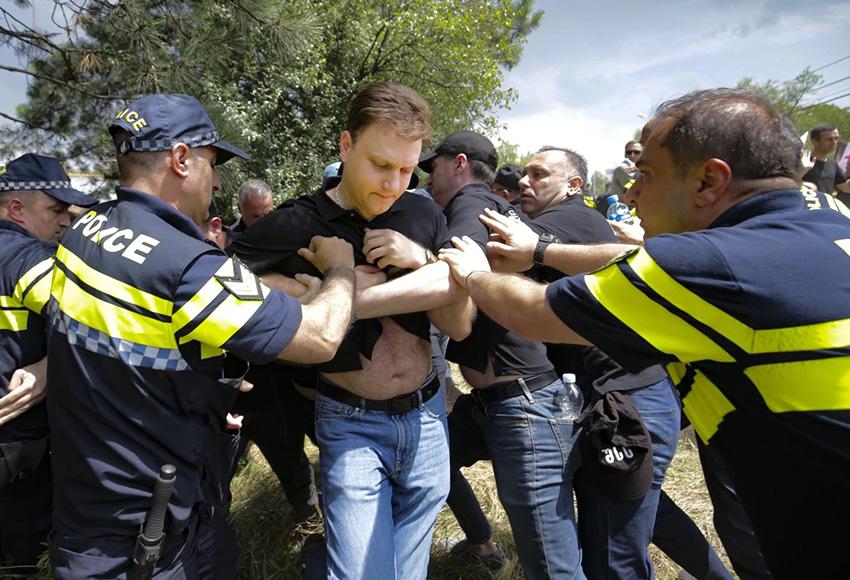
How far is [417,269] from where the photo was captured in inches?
83.5

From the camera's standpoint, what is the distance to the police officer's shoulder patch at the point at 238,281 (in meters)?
1.59

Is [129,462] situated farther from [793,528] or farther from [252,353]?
[793,528]

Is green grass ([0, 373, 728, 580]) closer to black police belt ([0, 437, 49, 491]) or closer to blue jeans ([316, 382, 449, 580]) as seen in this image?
black police belt ([0, 437, 49, 491])

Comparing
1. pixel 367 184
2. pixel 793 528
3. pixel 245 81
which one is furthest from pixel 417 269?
pixel 245 81

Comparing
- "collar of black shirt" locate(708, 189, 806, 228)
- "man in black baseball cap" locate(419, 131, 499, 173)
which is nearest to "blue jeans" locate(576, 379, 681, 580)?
"collar of black shirt" locate(708, 189, 806, 228)

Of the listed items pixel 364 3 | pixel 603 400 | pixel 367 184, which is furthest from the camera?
pixel 364 3

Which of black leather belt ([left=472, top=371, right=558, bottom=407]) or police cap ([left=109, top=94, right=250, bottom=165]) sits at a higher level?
police cap ([left=109, top=94, right=250, bottom=165])

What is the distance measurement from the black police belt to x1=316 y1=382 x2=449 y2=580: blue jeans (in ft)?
4.28

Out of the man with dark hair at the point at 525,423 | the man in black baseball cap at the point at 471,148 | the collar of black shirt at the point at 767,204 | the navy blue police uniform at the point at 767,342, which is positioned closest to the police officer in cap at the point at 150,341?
the man with dark hair at the point at 525,423

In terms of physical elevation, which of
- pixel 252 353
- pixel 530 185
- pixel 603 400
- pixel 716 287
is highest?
pixel 530 185

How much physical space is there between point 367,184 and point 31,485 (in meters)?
2.09

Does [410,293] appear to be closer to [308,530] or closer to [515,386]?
[515,386]

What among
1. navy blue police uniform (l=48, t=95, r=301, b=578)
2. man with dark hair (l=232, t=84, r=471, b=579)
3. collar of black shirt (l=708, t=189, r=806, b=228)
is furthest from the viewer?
man with dark hair (l=232, t=84, r=471, b=579)

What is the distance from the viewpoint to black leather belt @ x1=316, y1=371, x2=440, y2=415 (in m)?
2.11
